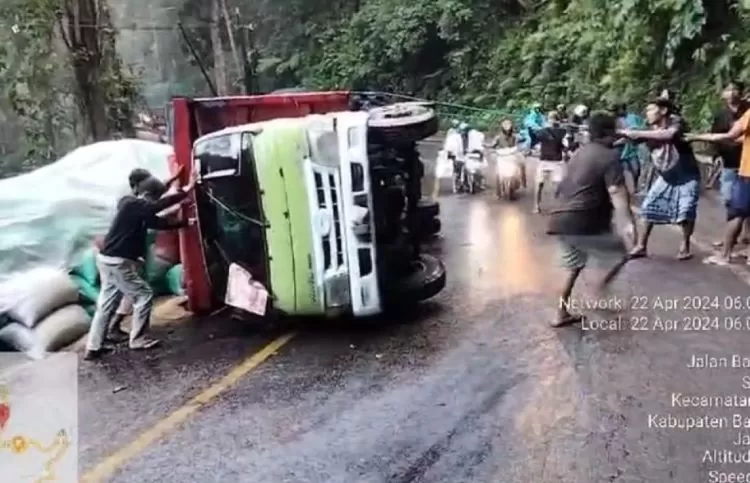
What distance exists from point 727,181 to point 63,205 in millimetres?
2409

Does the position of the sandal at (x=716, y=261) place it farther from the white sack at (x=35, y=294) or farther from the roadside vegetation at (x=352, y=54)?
the white sack at (x=35, y=294)

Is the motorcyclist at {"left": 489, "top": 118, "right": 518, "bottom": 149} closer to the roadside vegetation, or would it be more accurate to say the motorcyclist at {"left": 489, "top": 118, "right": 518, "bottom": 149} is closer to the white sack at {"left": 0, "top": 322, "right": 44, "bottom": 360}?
the roadside vegetation

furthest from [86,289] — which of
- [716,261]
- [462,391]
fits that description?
[716,261]

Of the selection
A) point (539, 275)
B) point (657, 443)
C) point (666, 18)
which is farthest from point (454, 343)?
point (666, 18)

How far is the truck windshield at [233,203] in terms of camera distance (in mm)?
2875

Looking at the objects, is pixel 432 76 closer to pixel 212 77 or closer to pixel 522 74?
pixel 522 74

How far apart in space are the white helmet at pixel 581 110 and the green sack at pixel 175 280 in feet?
4.88

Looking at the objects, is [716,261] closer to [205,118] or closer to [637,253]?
[637,253]

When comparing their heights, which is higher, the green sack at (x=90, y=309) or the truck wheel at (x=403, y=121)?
the truck wheel at (x=403, y=121)

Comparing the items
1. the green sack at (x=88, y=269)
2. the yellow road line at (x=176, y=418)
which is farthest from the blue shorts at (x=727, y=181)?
the green sack at (x=88, y=269)

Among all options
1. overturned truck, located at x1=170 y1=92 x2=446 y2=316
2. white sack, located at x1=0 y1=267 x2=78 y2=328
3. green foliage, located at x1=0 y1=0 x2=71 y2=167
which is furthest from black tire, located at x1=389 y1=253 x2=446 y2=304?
green foliage, located at x1=0 y1=0 x2=71 y2=167

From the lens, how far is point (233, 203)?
2912mm

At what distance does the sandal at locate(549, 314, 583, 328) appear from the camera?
2407 millimetres

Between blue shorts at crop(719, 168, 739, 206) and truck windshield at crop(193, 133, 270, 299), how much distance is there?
1.66 metres
